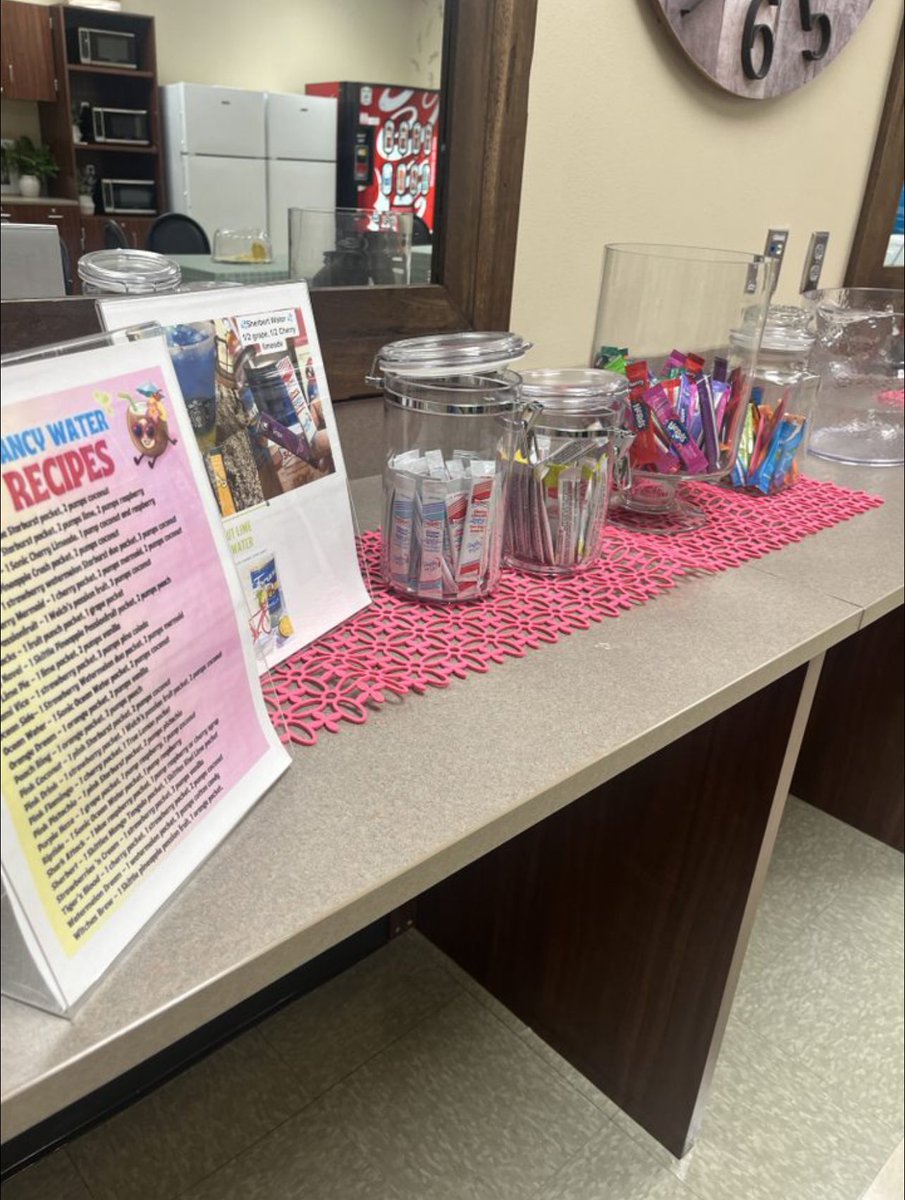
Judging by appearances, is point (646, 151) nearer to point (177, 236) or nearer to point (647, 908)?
point (647, 908)

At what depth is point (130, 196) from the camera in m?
3.75

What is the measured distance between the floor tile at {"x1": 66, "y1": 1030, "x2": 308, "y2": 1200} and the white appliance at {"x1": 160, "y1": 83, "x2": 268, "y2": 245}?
12.9 feet

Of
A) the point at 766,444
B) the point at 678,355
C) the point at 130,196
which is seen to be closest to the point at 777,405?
the point at 766,444

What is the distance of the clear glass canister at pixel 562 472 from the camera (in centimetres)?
97

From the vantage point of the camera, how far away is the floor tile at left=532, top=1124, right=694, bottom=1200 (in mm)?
1172

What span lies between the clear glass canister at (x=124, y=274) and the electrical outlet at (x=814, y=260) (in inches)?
54.0

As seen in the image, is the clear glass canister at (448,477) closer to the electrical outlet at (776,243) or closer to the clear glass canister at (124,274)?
the clear glass canister at (124,274)

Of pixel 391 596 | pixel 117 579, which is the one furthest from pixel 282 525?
pixel 117 579

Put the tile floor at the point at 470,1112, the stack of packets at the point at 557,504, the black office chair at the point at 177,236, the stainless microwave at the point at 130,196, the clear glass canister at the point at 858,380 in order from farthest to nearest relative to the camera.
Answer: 1. the stainless microwave at the point at 130,196
2. the black office chair at the point at 177,236
3. the clear glass canister at the point at 858,380
4. the tile floor at the point at 470,1112
5. the stack of packets at the point at 557,504

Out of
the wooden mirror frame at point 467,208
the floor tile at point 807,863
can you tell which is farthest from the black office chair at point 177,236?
the floor tile at point 807,863

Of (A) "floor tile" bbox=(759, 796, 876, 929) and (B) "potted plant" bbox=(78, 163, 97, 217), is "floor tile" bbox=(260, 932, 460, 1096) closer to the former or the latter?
(A) "floor tile" bbox=(759, 796, 876, 929)

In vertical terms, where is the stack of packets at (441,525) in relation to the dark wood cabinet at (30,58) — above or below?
below

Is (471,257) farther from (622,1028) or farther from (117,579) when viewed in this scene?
(622,1028)

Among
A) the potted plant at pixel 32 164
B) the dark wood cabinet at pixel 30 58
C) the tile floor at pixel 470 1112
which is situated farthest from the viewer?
the dark wood cabinet at pixel 30 58
